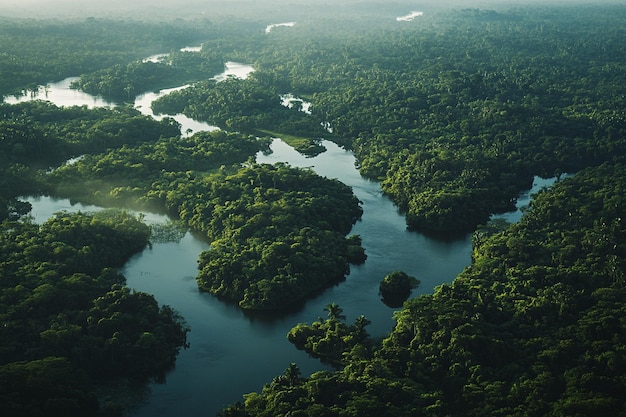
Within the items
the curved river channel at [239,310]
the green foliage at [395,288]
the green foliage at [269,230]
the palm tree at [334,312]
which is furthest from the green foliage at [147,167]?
the palm tree at [334,312]

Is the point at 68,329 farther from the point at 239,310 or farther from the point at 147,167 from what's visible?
the point at 147,167

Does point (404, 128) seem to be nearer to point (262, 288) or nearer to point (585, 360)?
point (262, 288)

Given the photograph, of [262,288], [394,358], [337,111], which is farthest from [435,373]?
[337,111]

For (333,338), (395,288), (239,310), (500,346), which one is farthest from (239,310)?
(500,346)

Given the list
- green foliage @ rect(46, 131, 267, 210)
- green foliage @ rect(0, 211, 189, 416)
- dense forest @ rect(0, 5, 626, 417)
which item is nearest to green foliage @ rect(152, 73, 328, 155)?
dense forest @ rect(0, 5, 626, 417)

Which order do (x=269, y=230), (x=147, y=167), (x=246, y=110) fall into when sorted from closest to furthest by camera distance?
(x=269, y=230)
(x=147, y=167)
(x=246, y=110)

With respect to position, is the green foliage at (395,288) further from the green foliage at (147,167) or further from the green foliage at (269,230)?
the green foliage at (147,167)
